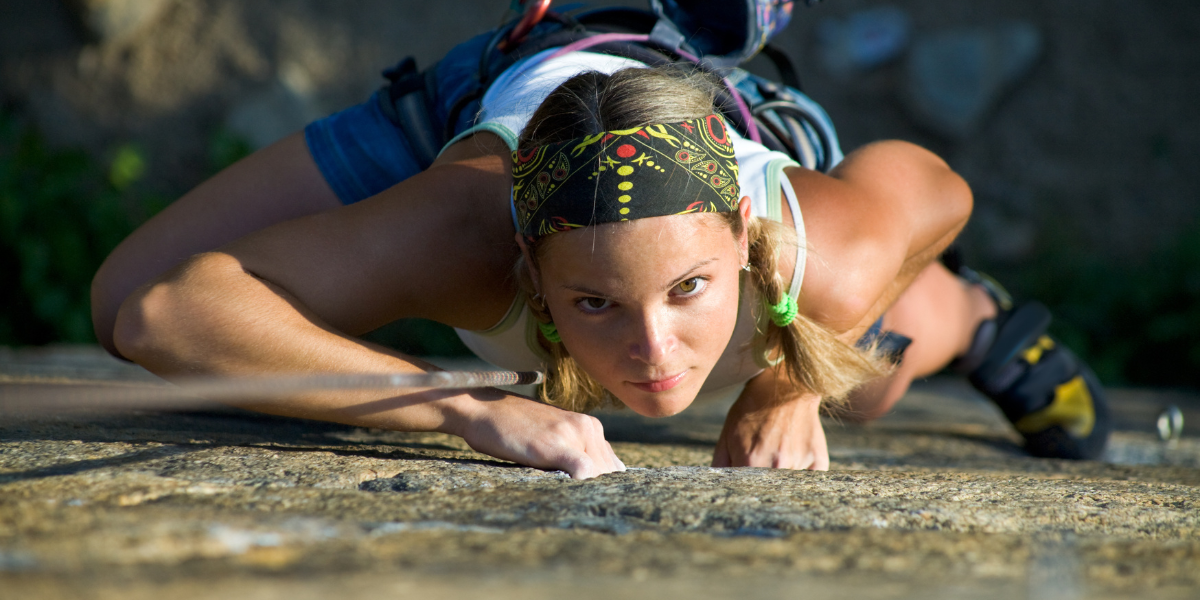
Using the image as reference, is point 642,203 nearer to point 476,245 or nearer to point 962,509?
point 476,245

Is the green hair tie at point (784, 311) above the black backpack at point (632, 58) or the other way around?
the other way around

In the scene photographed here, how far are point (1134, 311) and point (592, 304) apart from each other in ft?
11.7

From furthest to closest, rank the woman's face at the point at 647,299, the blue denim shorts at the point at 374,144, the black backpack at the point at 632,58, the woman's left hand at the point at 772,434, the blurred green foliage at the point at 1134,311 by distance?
the blurred green foliage at the point at 1134,311, the blue denim shorts at the point at 374,144, the black backpack at the point at 632,58, the woman's left hand at the point at 772,434, the woman's face at the point at 647,299

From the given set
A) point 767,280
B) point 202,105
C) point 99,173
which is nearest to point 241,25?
point 202,105

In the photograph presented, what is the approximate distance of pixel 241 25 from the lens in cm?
458

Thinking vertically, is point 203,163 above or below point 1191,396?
above

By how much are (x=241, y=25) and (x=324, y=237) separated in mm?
3579

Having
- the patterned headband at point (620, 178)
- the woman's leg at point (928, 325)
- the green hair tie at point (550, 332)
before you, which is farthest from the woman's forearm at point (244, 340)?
the woman's leg at point (928, 325)

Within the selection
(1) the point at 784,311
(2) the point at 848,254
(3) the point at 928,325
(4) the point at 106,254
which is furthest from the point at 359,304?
(4) the point at 106,254

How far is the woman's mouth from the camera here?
1.48 meters

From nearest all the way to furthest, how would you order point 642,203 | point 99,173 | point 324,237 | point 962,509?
point 962,509
point 642,203
point 324,237
point 99,173

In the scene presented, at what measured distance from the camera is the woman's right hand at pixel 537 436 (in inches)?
55.3

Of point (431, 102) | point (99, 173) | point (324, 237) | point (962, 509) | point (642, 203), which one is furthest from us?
point (99, 173)

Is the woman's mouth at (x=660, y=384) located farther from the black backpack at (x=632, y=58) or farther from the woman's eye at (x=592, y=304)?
the black backpack at (x=632, y=58)
